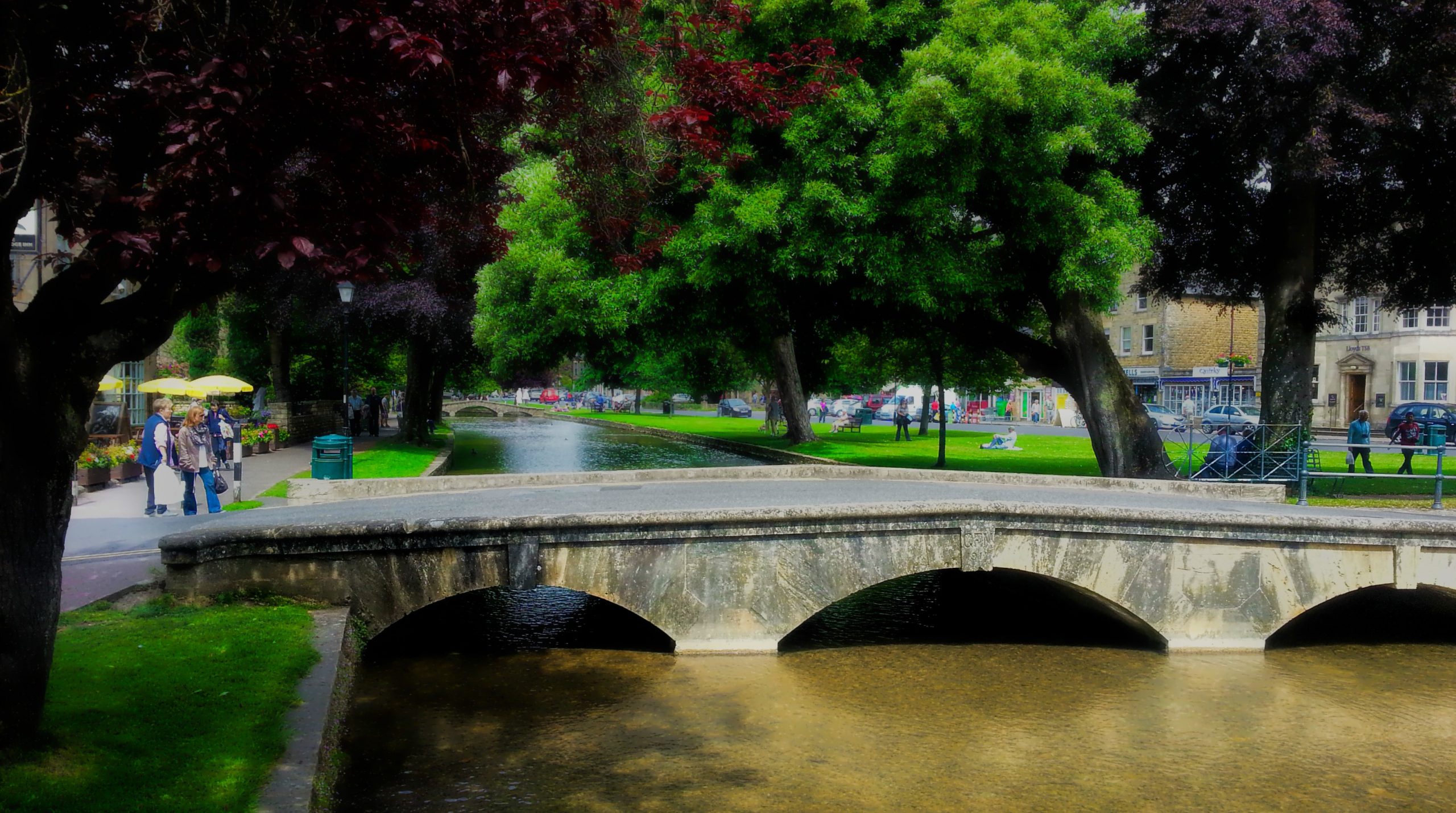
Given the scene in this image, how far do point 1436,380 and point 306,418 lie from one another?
4343 cm

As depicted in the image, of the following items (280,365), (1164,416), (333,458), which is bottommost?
(333,458)

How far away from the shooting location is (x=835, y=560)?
10953 millimetres

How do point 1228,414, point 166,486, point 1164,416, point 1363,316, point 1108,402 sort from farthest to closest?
1. point 1164,416
2. point 1363,316
3. point 1228,414
4. point 1108,402
5. point 166,486

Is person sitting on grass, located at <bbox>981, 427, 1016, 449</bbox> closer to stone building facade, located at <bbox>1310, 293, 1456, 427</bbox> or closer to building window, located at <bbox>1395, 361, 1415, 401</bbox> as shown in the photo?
stone building facade, located at <bbox>1310, 293, 1456, 427</bbox>

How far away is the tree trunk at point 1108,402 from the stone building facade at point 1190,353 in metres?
37.7

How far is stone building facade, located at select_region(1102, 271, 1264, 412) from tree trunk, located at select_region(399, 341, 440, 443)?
35809 millimetres

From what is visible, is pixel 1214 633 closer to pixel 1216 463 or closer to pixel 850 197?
pixel 1216 463

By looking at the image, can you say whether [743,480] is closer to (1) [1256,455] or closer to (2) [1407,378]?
(1) [1256,455]

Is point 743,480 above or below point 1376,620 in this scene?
above

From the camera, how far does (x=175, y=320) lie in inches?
240

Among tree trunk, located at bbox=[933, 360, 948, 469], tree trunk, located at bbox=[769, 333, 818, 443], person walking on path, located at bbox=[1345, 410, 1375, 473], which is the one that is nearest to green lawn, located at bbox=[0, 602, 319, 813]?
tree trunk, located at bbox=[933, 360, 948, 469]

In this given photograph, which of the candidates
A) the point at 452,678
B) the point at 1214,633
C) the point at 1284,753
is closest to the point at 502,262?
the point at 452,678

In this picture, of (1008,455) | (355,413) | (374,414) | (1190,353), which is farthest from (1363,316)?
(355,413)

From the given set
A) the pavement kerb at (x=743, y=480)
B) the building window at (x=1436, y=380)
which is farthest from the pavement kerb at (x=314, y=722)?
the building window at (x=1436, y=380)
